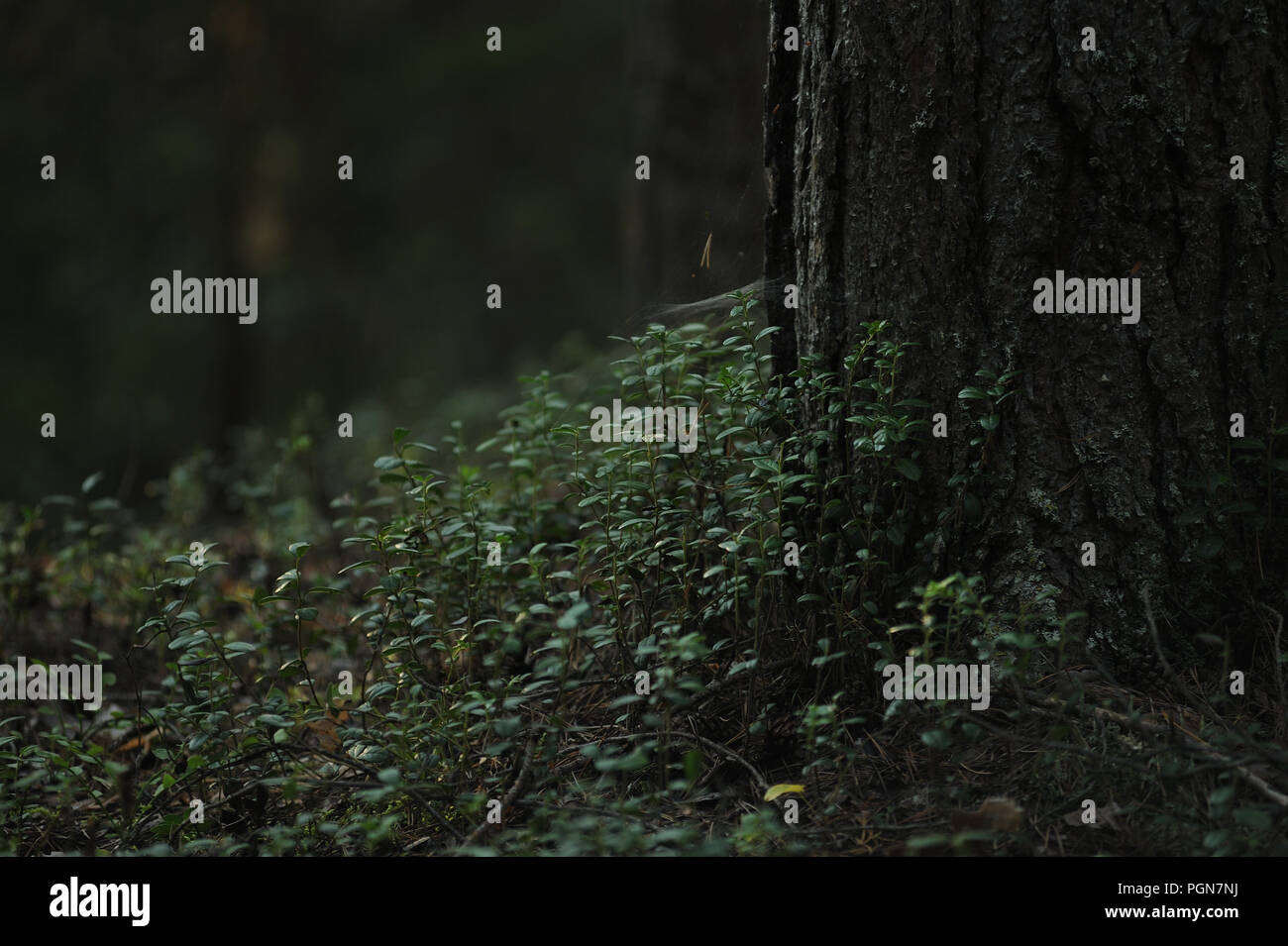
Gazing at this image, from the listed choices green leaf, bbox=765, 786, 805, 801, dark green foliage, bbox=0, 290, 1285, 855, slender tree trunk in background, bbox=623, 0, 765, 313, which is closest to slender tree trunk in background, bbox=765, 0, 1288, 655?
dark green foliage, bbox=0, 290, 1285, 855

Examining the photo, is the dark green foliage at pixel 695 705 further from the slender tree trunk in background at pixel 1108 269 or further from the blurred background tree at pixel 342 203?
the blurred background tree at pixel 342 203

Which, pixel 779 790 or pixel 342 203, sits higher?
pixel 342 203

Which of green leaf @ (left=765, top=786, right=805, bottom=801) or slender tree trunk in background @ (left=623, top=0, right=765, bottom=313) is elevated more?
slender tree trunk in background @ (left=623, top=0, right=765, bottom=313)

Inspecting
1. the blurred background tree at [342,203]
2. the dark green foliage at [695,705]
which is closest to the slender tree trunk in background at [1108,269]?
the dark green foliage at [695,705]

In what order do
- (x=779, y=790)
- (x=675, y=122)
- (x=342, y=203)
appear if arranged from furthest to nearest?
1. (x=342, y=203)
2. (x=675, y=122)
3. (x=779, y=790)

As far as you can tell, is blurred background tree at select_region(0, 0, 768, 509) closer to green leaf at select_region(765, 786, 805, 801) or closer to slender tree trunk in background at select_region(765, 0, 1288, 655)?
slender tree trunk in background at select_region(765, 0, 1288, 655)

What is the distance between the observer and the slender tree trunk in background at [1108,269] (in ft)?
9.14

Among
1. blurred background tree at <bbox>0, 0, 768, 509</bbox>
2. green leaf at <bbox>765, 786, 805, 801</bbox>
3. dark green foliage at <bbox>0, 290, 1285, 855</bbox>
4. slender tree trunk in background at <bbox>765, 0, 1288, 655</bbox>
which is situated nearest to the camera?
dark green foliage at <bbox>0, 290, 1285, 855</bbox>

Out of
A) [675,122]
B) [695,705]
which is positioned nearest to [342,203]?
[675,122]

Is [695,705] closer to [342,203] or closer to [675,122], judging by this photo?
[675,122]

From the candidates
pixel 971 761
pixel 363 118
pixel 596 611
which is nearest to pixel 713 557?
pixel 596 611

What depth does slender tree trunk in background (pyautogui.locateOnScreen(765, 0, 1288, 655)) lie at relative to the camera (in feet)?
9.14

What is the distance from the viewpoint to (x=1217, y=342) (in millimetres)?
2848

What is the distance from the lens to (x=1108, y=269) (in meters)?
2.83
